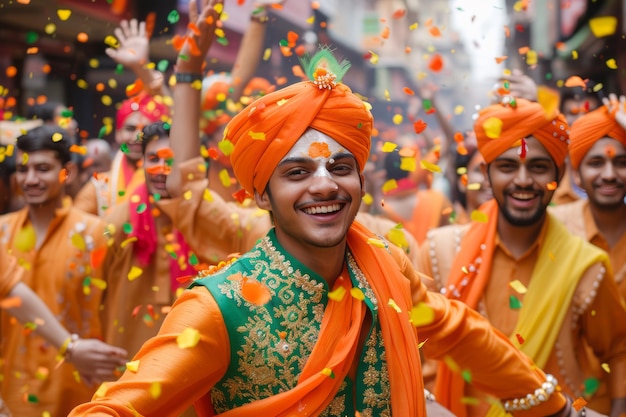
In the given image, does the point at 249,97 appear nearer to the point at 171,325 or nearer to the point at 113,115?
the point at 171,325

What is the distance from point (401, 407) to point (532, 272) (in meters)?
1.91

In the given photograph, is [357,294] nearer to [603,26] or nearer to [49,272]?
[603,26]

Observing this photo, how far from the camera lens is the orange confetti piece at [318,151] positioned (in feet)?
9.50

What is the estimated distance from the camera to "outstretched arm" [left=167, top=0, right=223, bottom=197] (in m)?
4.73

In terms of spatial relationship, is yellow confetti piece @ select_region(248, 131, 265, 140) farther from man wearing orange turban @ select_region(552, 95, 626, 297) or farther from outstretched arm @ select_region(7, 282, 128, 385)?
man wearing orange turban @ select_region(552, 95, 626, 297)

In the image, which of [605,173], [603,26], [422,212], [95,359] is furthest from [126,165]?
[603,26]

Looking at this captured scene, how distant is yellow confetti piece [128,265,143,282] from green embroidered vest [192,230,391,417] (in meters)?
2.28

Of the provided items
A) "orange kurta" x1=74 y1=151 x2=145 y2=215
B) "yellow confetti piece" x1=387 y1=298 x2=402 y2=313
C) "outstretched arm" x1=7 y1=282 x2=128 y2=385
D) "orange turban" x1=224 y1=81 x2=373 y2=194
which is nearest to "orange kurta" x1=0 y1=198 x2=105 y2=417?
"outstretched arm" x1=7 y1=282 x2=128 y2=385

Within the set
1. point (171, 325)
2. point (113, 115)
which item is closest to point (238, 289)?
point (171, 325)

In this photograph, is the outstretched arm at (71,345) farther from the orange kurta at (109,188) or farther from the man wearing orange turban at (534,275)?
the man wearing orange turban at (534,275)

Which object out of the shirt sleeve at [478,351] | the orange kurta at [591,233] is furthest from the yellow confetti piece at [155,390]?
the orange kurta at [591,233]

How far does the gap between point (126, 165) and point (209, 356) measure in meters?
4.26

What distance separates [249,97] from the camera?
5973 millimetres

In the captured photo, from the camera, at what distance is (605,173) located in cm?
512
